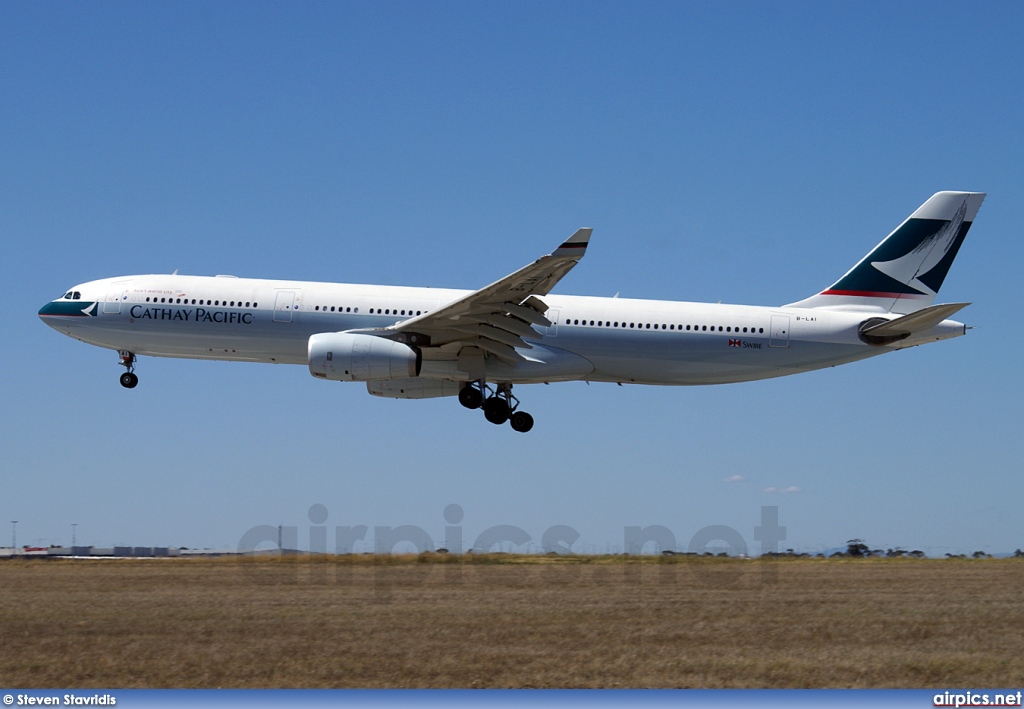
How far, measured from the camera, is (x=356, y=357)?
96.7 feet

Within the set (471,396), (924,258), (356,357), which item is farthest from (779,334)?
(356,357)

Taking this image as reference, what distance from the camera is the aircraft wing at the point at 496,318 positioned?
2844 centimetres

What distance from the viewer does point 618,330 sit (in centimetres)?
3123

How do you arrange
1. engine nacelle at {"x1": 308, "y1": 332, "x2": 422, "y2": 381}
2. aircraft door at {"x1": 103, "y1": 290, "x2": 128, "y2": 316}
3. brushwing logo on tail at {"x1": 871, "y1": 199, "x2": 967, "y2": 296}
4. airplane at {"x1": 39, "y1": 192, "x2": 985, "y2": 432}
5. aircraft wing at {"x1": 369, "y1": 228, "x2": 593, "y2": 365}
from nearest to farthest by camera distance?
aircraft wing at {"x1": 369, "y1": 228, "x2": 593, "y2": 365}
engine nacelle at {"x1": 308, "y1": 332, "x2": 422, "y2": 381}
airplane at {"x1": 39, "y1": 192, "x2": 985, "y2": 432}
aircraft door at {"x1": 103, "y1": 290, "x2": 128, "y2": 316}
brushwing logo on tail at {"x1": 871, "y1": 199, "x2": 967, "y2": 296}

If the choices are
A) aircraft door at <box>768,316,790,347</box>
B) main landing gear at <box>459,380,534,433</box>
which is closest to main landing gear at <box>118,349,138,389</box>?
main landing gear at <box>459,380,534,433</box>

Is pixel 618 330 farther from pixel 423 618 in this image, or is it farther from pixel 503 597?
pixel 423 618

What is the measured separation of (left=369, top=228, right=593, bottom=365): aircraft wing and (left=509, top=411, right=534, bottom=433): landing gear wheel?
2135 millimetres

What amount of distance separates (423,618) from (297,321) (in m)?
15.0

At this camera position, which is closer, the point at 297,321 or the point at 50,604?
the point at 50,604

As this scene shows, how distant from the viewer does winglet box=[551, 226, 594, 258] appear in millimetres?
26344

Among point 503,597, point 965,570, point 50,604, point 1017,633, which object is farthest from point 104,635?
point 965,570

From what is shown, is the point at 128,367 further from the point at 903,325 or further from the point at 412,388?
the point at 903,325

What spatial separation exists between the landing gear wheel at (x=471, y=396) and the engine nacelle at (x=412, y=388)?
0.89 metres

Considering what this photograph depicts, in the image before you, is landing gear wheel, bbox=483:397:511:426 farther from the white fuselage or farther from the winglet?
the winglet
